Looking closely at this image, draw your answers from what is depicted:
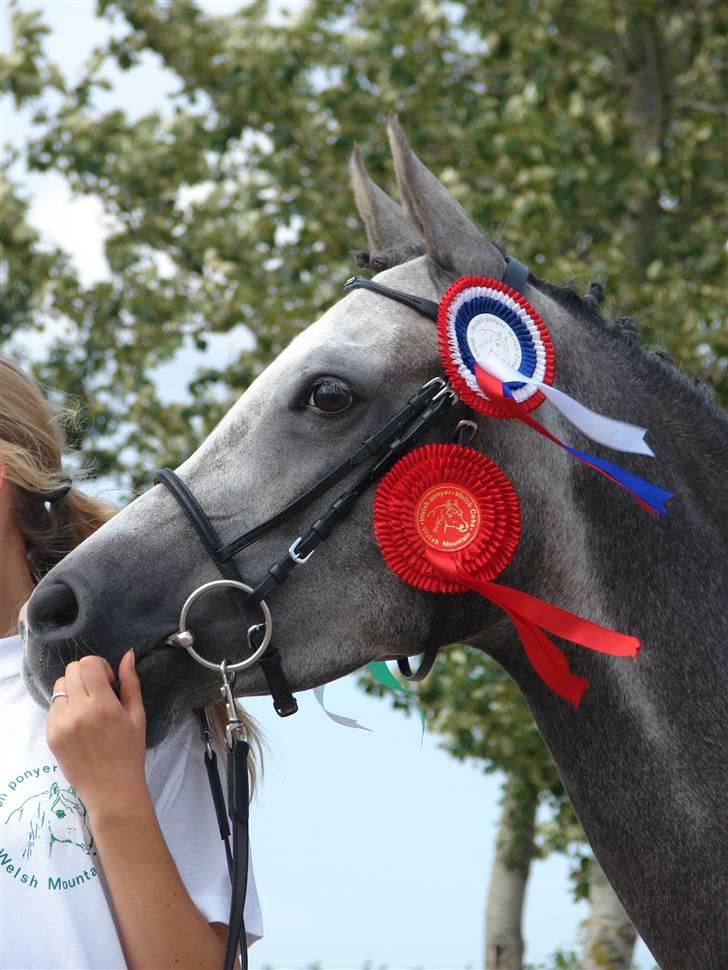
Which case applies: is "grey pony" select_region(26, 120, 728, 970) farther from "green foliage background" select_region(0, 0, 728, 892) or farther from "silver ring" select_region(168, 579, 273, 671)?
"green foliage background" select_region(0, 0, 728, 892)

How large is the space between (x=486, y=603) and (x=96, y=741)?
3.01ft

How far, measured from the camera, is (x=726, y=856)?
7.81ft

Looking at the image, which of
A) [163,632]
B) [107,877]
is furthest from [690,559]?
[107,877]

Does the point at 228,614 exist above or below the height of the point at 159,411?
below

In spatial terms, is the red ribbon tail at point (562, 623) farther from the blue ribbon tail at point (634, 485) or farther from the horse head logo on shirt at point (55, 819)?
the horse head logo on shirt at point (55, 819)

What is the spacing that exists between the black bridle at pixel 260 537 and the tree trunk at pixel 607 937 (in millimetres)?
6105

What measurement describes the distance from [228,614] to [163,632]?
0.15 metres

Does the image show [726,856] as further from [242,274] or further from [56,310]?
[56,310]

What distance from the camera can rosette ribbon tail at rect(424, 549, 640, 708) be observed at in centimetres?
238

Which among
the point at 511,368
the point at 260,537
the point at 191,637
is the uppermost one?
the point at 511,368

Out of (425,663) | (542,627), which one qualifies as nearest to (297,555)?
(425,663)

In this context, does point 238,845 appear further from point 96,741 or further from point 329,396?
point 329,396

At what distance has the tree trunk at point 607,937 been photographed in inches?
310

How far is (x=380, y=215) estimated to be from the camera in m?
2.97
